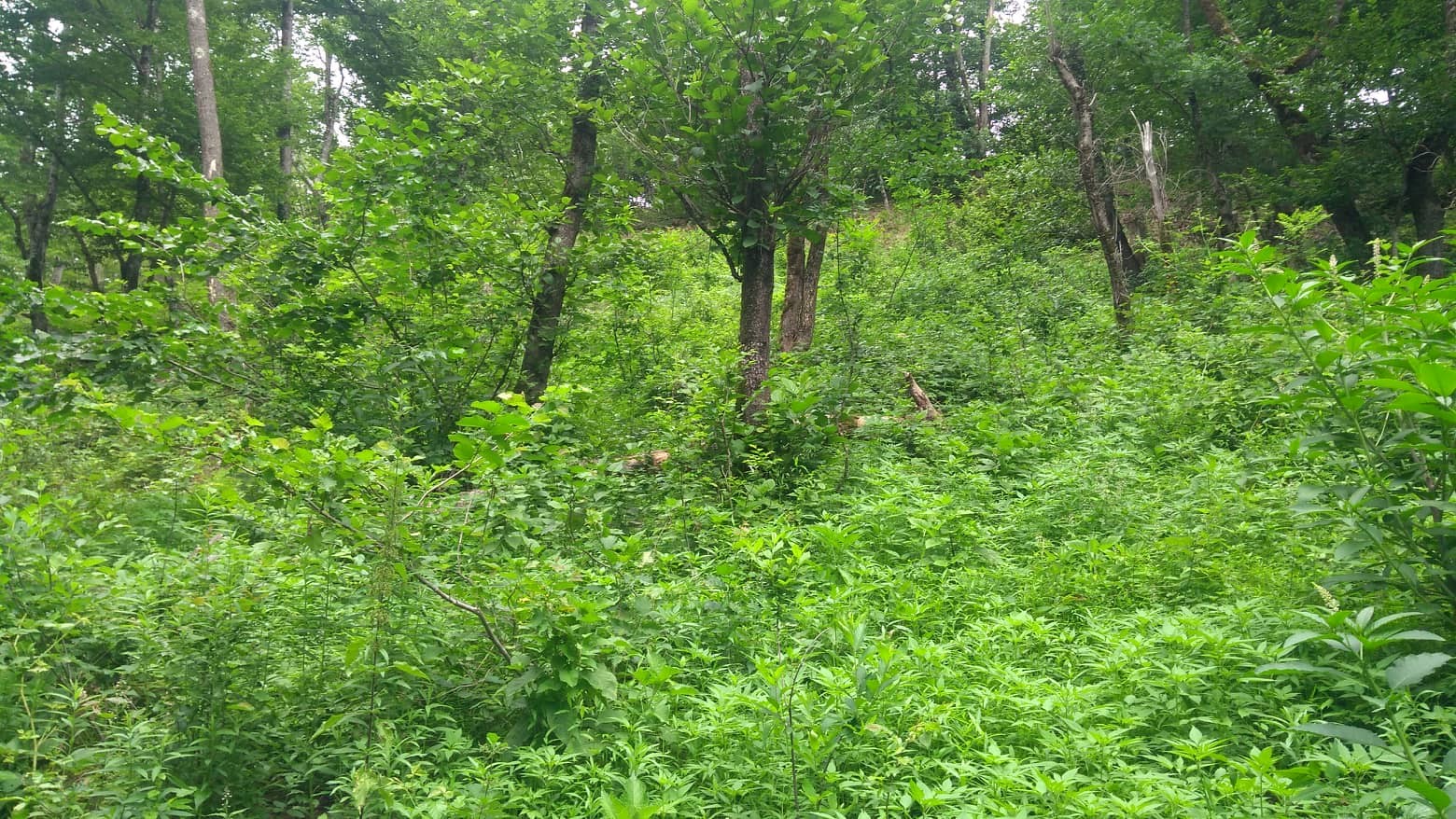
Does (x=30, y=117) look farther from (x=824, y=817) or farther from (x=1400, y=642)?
(x=1400, y=642)

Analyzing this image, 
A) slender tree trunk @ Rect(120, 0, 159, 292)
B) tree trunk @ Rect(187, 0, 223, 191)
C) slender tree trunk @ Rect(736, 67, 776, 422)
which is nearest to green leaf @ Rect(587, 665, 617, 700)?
slender tree trunk @ Rect(736, 67, 776, 422)

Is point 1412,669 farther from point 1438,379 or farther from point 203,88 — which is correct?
point 203,88

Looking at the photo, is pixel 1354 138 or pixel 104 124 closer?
pixel 104 124

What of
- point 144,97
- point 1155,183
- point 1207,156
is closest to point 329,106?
point 144,97

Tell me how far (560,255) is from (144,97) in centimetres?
1431

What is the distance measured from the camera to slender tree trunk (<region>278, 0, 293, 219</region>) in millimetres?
16559

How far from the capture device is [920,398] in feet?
25.5

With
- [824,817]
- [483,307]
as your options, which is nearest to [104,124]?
[483,307]

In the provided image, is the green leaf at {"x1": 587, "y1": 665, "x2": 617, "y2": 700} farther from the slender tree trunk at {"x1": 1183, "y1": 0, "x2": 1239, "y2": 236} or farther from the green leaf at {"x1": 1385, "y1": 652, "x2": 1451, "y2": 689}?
the slender tree trunk at {"x1": 1183, "y1": 0, "x2": 1239, "y2": 236}

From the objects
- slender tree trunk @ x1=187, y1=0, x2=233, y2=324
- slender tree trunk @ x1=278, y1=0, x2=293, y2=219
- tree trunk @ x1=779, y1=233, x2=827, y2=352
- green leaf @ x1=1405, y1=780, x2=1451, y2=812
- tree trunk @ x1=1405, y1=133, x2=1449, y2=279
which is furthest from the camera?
slender tree trunk @ x1=278, y1=0, x2=293, y2=219

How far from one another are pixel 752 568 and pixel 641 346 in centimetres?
463

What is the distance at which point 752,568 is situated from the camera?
13.7 feet

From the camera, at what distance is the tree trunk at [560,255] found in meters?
6.62

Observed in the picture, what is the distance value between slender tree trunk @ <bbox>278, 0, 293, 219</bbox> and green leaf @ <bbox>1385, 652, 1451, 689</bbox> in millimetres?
18169
